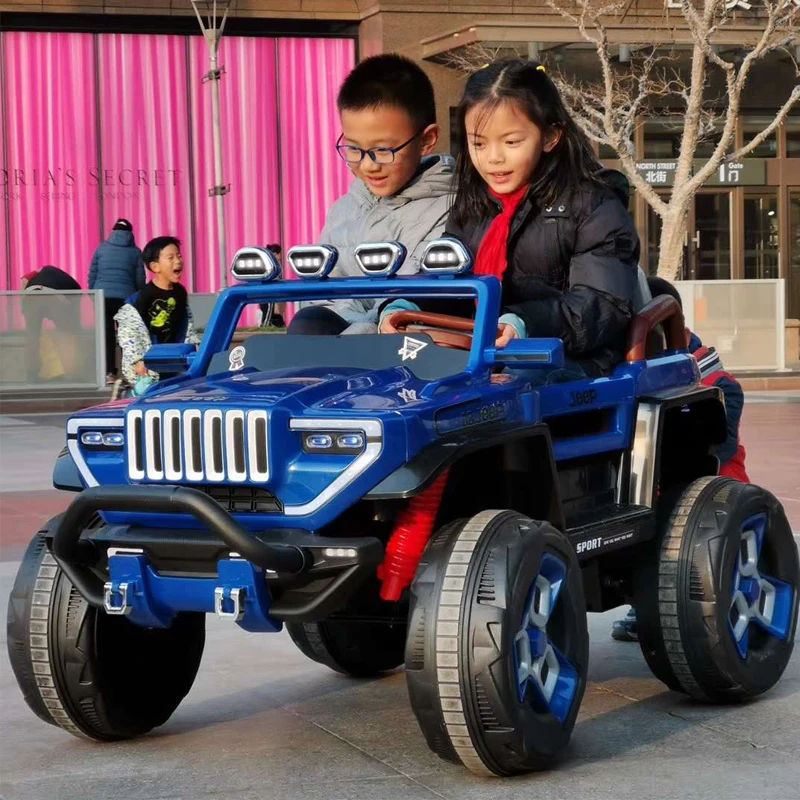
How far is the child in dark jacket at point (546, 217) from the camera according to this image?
5535 millimetres

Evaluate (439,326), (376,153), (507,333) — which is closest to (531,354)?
(507,333)

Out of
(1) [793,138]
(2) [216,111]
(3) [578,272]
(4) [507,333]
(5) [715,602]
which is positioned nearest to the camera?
(4) [507,333]

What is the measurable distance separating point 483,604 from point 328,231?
7.66 feet

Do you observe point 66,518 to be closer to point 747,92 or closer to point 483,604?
point 483,604

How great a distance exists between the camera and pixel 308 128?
3094 cm

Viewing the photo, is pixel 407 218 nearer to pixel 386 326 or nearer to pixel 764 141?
pixel 386 326

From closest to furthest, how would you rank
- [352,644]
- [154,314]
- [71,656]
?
[71,656], [352,644], [154,314]

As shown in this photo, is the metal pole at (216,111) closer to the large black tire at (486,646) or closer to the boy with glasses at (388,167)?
the boy with glasses at (388,167)

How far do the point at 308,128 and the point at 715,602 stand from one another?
26.3m

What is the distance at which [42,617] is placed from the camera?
4.92 metres

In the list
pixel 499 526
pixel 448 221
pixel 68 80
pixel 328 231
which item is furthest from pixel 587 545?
pixel 68 80

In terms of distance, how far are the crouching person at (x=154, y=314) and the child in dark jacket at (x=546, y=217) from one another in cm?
703

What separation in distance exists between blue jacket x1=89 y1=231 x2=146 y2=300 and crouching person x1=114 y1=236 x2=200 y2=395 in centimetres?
863

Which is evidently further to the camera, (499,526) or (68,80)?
(68,80)
